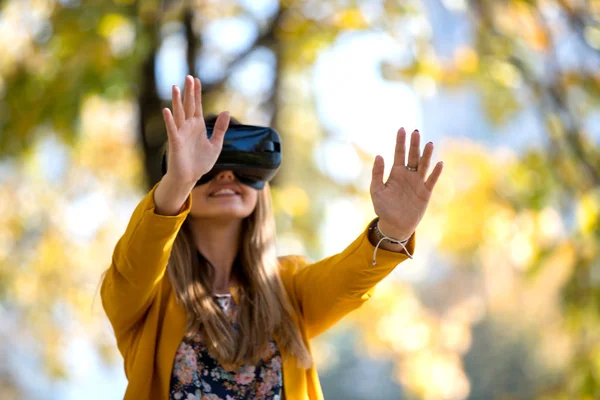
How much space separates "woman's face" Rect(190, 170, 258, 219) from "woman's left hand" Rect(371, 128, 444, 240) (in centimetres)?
36

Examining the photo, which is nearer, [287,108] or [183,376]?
[183,376]

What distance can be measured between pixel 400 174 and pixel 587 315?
2.26 meters

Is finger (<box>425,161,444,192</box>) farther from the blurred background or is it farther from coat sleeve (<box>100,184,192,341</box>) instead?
the blurred background

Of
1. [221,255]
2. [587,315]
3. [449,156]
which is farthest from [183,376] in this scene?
[449,156]

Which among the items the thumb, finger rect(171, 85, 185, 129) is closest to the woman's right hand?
finger rect(171, 85, 185, 129)

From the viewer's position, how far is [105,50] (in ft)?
11.2

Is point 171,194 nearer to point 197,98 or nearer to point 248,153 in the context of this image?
point 197,98

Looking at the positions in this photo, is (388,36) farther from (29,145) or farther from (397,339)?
(397,339)

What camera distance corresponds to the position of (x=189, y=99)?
5.53 feet

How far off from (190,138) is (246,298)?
448 mm

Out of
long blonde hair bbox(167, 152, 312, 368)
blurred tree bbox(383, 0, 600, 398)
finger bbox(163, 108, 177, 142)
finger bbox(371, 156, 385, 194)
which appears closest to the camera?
finger bbox(163, 108, 177, 142)

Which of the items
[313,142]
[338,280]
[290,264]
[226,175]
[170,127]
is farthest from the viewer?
[313,142]

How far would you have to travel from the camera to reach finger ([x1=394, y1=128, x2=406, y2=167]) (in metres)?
1.74

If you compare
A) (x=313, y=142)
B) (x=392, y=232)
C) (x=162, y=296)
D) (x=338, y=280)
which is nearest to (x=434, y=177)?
(x=392, y=232)
